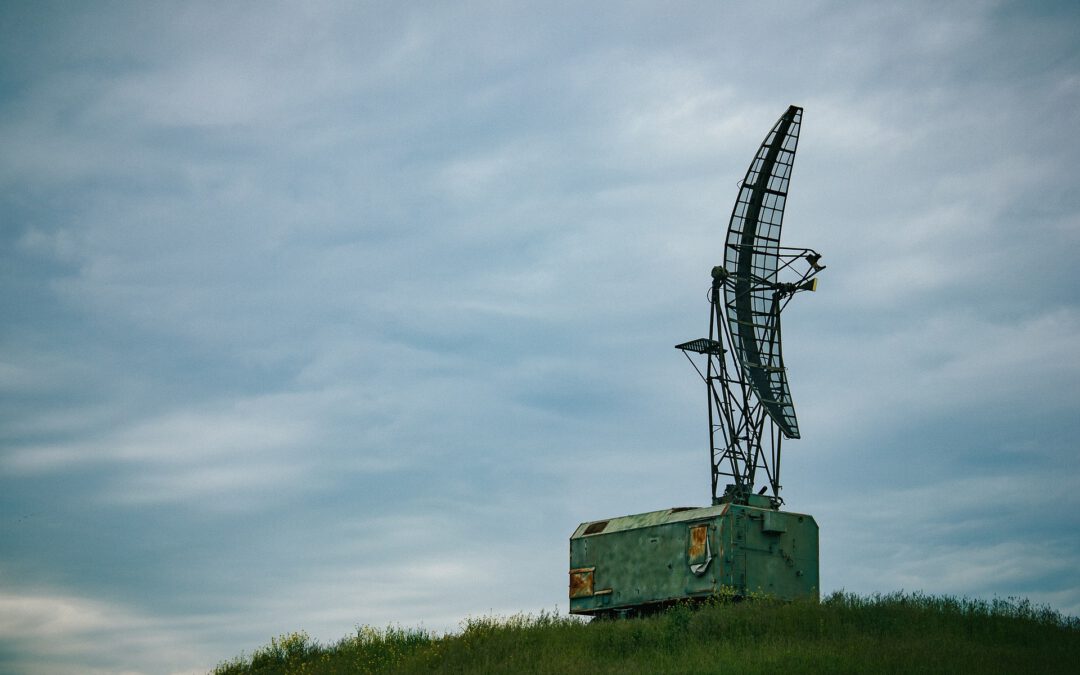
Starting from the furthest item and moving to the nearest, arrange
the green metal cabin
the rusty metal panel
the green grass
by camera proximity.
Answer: the rusty metal panel, the green metal cabin, the green grass

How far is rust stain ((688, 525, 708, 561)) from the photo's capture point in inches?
1179

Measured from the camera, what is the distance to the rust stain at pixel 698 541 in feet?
98.3

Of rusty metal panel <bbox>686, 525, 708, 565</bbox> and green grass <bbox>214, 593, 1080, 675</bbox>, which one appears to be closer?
green grass <bbox>214, 593, 1080, 675</bbox>

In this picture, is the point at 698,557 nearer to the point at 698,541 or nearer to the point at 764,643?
the point at 698,541

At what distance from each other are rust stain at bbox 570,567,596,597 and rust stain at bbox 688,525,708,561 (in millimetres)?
4188

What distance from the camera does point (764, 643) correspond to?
24531 mm

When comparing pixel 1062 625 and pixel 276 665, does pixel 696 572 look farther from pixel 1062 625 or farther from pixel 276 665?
pixel 276 665

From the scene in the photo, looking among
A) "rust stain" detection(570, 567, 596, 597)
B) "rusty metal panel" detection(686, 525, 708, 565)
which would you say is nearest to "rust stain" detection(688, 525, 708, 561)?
"rusty metal panel" detection(686, 525, 708, 565)

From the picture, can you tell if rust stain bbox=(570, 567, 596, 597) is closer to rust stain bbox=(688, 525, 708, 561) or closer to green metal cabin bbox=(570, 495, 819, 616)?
green metal cabin bbox=(570, 495, 819, 616)

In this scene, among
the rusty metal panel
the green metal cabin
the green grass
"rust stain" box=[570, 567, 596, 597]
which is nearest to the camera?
the green grass

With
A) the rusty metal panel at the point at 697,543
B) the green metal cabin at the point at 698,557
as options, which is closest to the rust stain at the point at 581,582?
the green metal cabin at the point at 698,557

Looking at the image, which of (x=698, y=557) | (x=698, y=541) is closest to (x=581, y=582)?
(x=698, y=557)

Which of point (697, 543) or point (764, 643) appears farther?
point (697, 543)

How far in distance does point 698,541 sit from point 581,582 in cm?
506
